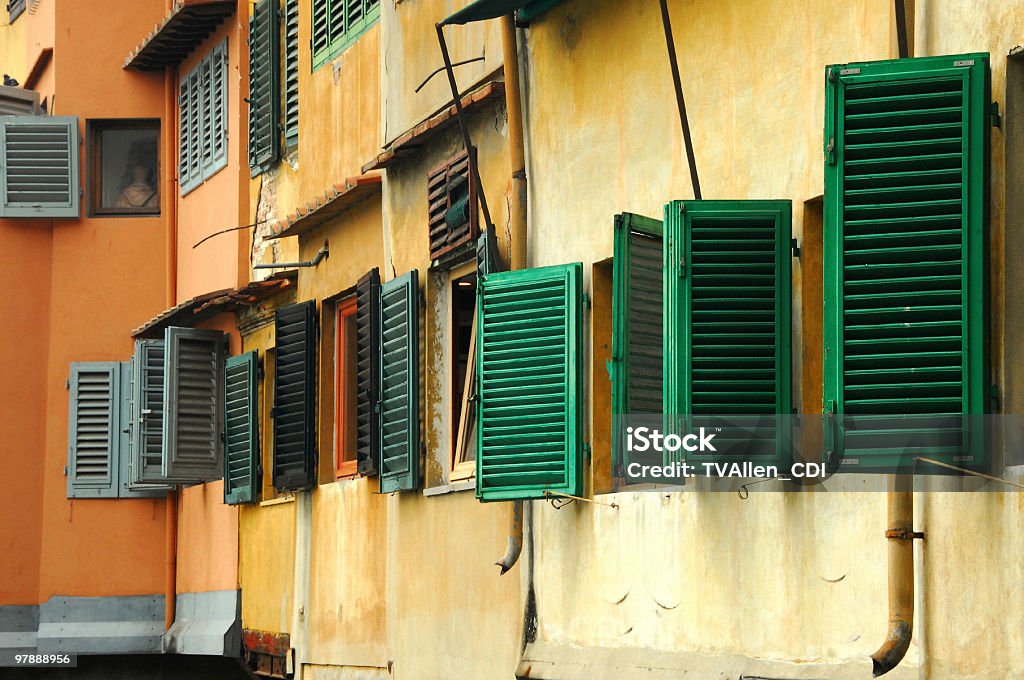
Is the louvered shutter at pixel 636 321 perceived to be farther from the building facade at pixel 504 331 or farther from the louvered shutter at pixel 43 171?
the louvered shutter at pixel 43 171

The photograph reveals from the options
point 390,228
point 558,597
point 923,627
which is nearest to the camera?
point 923,627

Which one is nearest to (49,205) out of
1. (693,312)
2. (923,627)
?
(693,312)

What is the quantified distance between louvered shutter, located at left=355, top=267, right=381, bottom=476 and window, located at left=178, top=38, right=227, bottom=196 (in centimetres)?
502

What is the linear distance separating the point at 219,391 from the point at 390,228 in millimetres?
5103

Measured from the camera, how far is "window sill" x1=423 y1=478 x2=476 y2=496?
1120 centimetres

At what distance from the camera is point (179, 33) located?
1866cm

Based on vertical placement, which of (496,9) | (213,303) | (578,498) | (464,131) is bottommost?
(578,498)

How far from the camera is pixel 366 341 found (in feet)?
43.1

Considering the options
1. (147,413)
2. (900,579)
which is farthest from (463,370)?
(147,413)

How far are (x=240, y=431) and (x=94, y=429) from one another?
3.91m

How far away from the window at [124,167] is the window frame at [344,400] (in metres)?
6.24

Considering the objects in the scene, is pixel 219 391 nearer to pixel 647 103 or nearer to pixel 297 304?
pixel 297 304

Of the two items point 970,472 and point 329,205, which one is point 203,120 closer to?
point 329,205

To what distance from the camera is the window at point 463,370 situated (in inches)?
454
